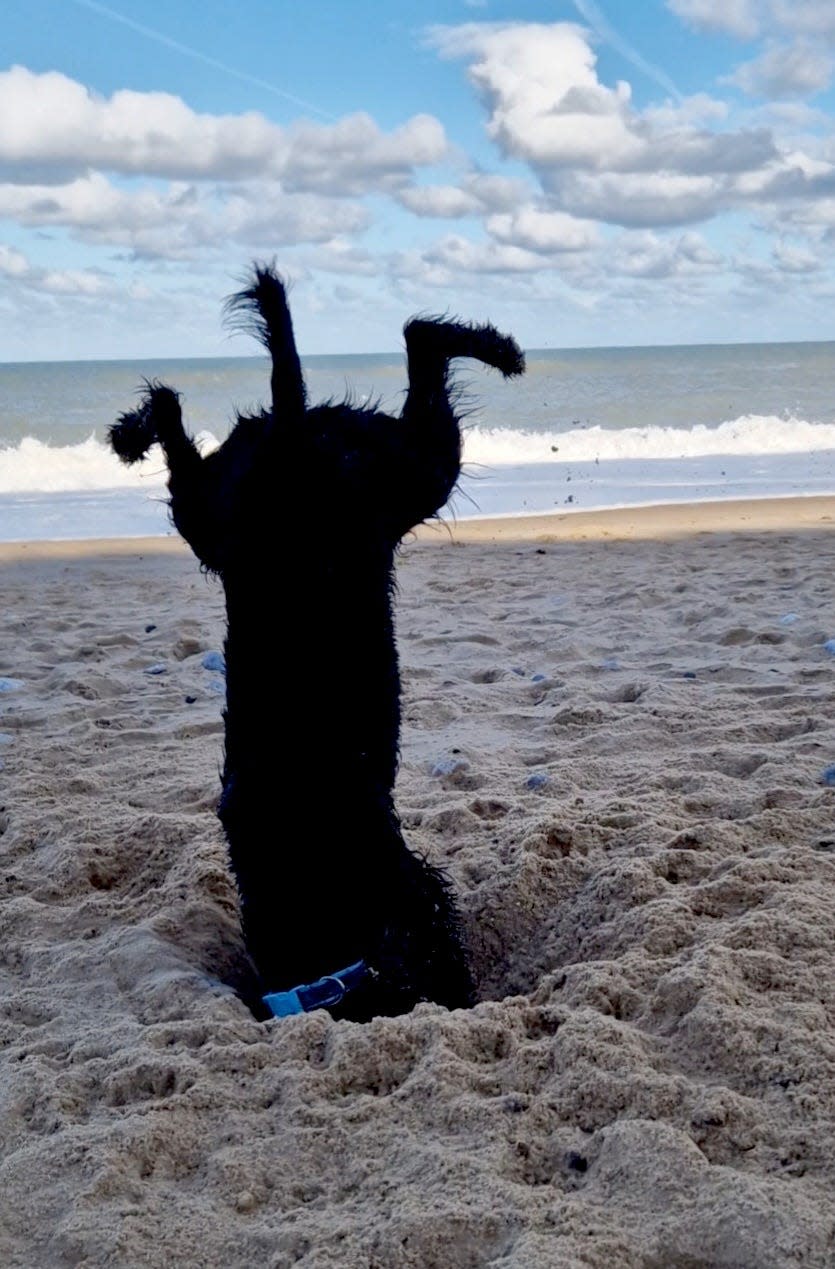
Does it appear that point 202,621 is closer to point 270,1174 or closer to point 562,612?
point 562,612

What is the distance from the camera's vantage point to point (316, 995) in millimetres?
2824

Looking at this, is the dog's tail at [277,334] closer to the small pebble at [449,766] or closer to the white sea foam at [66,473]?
the small pebble at [449,766]

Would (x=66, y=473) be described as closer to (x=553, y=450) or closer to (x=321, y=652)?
(x=553, y=450)

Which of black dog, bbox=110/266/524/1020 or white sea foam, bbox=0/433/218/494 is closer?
black dog, bbox=110/266/524/1020

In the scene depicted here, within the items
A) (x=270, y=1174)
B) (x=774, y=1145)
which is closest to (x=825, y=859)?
(x=774, y=1145)

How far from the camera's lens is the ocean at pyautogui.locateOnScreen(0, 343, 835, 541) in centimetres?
1266

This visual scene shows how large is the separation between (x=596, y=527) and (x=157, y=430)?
26.7 ft

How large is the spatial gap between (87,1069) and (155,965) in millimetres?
574

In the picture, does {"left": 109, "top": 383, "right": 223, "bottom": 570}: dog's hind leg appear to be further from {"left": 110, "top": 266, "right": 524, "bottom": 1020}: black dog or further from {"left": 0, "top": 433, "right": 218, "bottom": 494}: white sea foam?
{"left": 0, "top": 433, "right": 218, "bottom": 494}: white sea foam

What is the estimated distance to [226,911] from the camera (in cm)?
355

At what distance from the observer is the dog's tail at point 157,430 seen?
2979 millimetres

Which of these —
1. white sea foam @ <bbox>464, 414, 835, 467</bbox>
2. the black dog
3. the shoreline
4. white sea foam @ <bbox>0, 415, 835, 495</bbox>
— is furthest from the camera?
white sea foam @ <bbox>464, 414, 835, 467</bbox>

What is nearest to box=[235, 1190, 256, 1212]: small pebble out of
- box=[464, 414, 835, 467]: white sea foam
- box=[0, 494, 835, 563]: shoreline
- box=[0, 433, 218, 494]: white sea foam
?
box=[0, 494, 835, 563]: shoreline

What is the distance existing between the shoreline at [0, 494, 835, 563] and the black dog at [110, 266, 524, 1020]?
6797 mm
